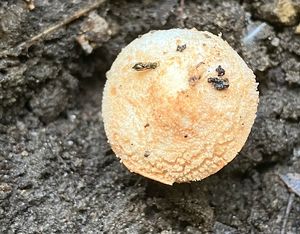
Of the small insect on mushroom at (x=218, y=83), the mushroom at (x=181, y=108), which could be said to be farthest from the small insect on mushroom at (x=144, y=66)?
the small insect on mushroom at (x=218, y=83)

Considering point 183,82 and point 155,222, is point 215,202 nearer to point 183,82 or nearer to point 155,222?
point 155,222

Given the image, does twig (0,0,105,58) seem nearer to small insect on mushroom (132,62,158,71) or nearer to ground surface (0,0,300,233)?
ground surface (0,0,300,233)

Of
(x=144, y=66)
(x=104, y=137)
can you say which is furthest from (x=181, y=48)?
(x=104, y=137)

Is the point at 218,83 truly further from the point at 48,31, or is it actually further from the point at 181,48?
the point at 48,31

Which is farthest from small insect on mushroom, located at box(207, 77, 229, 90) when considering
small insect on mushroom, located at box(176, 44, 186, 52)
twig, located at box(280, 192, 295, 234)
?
twig, located at box(280, 192, 295, 234)

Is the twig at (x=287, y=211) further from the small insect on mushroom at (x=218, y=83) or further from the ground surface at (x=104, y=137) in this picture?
the small insect on mushroom at (x=218, y=83)

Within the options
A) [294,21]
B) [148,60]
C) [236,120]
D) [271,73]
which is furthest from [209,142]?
[294,21]

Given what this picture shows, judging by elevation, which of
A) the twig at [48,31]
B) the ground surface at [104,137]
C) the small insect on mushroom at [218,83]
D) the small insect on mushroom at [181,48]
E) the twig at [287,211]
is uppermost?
the small insect on mushroom at [181,48]
